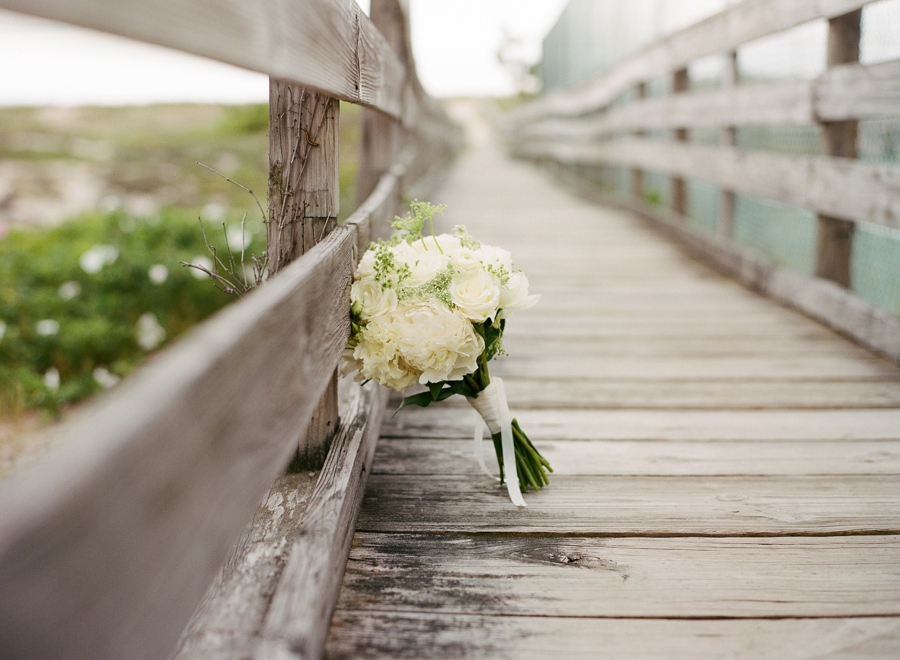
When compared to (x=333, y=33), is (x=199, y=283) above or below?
below

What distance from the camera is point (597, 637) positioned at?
4.12 feet

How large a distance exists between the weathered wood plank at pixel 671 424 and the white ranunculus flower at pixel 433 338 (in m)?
0.63

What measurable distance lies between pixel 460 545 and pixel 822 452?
1.06m

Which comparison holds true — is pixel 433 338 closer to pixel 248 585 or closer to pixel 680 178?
pixel 248 585

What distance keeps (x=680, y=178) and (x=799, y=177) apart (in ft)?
7.30

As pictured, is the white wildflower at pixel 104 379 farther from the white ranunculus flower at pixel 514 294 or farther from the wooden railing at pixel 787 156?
the wooden railing at pixel 787 156

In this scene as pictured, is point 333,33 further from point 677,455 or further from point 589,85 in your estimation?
point 589,85

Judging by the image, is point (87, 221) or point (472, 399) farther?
point (87, 221)

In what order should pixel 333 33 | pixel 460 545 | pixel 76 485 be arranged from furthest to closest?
1. pixel 460 545
2. pixel 333 33
3. pixel 76 485

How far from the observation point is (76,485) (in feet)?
1.85

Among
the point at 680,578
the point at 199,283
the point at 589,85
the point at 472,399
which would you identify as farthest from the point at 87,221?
the point at 680,578

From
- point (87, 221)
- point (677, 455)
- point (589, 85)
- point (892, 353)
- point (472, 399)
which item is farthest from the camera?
point (589, 85)

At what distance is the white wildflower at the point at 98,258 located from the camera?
15.5 feet

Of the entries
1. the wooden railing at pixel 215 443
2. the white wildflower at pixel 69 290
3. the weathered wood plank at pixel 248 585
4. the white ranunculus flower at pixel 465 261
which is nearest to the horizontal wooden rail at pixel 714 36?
the white ranunculus flower at pixel 465 261
